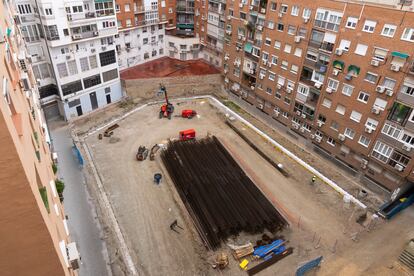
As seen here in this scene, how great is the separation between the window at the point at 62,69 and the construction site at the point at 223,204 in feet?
22.8

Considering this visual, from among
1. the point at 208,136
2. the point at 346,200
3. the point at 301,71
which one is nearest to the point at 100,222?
the point at 208,136

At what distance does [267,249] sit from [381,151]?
16.2 meters

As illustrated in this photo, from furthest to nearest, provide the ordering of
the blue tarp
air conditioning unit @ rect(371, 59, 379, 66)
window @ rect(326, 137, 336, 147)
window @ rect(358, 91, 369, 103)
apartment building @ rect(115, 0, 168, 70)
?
apartment building @ rect(115, 0, 168, 70) → window @ rect(326, 137, 336, 147) → window @ rect(358, 91, 369, 103) → air conditioning unit @ rect(371, 59, 379, 66) → the blue tarp

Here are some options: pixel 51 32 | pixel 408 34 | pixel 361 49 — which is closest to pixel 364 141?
pixel 361 49

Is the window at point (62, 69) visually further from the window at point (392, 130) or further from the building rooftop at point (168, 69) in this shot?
the window at point (392, 130)

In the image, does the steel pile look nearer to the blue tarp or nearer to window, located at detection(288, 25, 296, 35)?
the blue tarp

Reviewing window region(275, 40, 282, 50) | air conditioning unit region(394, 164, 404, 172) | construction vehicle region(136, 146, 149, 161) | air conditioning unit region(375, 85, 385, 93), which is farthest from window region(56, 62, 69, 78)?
air conditioning unit region(394, 164, 404, 172)

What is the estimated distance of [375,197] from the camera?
1206 inches

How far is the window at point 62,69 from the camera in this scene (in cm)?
3656

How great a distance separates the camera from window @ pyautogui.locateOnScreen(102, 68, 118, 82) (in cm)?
4276

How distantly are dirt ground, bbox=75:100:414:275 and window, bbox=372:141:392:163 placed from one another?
234 inches

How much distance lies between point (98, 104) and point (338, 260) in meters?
38.1

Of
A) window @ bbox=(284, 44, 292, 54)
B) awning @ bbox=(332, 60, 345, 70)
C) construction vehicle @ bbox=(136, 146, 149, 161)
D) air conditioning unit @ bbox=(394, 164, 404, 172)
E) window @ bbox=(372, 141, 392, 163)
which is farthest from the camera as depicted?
window @ bbox=(284, 44, 292, 54)

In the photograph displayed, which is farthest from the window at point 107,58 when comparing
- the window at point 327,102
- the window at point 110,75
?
the window at point 327,102
